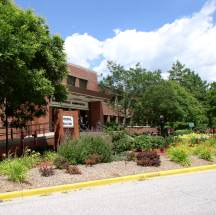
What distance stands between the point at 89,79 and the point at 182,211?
158 ft

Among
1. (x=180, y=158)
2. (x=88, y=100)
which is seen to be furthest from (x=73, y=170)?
(x=88, y=100)

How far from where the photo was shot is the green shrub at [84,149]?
1555 centimetres

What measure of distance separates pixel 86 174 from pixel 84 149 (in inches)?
82.2

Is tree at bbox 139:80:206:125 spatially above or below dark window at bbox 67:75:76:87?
below

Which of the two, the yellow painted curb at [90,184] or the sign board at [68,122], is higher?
the sign board at [68,122]

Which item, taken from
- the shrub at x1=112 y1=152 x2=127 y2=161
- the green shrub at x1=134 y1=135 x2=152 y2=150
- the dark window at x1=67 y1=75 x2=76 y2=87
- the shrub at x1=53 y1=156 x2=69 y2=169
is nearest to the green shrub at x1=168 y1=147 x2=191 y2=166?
the shrub at x1=112 y1=152 x2=127 y2=161

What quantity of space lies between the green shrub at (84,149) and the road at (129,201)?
3.00 meters

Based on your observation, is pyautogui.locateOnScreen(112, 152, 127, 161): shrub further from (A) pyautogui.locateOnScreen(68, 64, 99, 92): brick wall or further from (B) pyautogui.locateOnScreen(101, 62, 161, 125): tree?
(A) pyautogui.locateOnScreen(68, 64, 99, 92): brick wall

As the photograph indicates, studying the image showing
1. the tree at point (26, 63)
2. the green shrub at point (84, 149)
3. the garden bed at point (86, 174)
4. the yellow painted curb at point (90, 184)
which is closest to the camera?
the yellow painted curb at point (90, 184)

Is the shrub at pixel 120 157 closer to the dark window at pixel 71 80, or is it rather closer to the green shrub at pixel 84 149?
the green shrub at pixel 84 149

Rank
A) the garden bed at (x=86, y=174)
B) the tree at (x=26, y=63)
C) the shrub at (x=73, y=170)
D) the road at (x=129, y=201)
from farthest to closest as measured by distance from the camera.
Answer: the tree at (x=26, y=63) < the shrub at (x=73, y=170) < the garden bed at (x=86, y=174) < the road at (x=129, y=201)

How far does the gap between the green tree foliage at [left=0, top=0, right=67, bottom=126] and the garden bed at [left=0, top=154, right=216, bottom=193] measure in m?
3.77

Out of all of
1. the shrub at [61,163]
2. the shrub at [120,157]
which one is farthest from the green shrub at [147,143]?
the shrub at [61,163]

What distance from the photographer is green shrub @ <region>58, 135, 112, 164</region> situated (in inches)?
612
